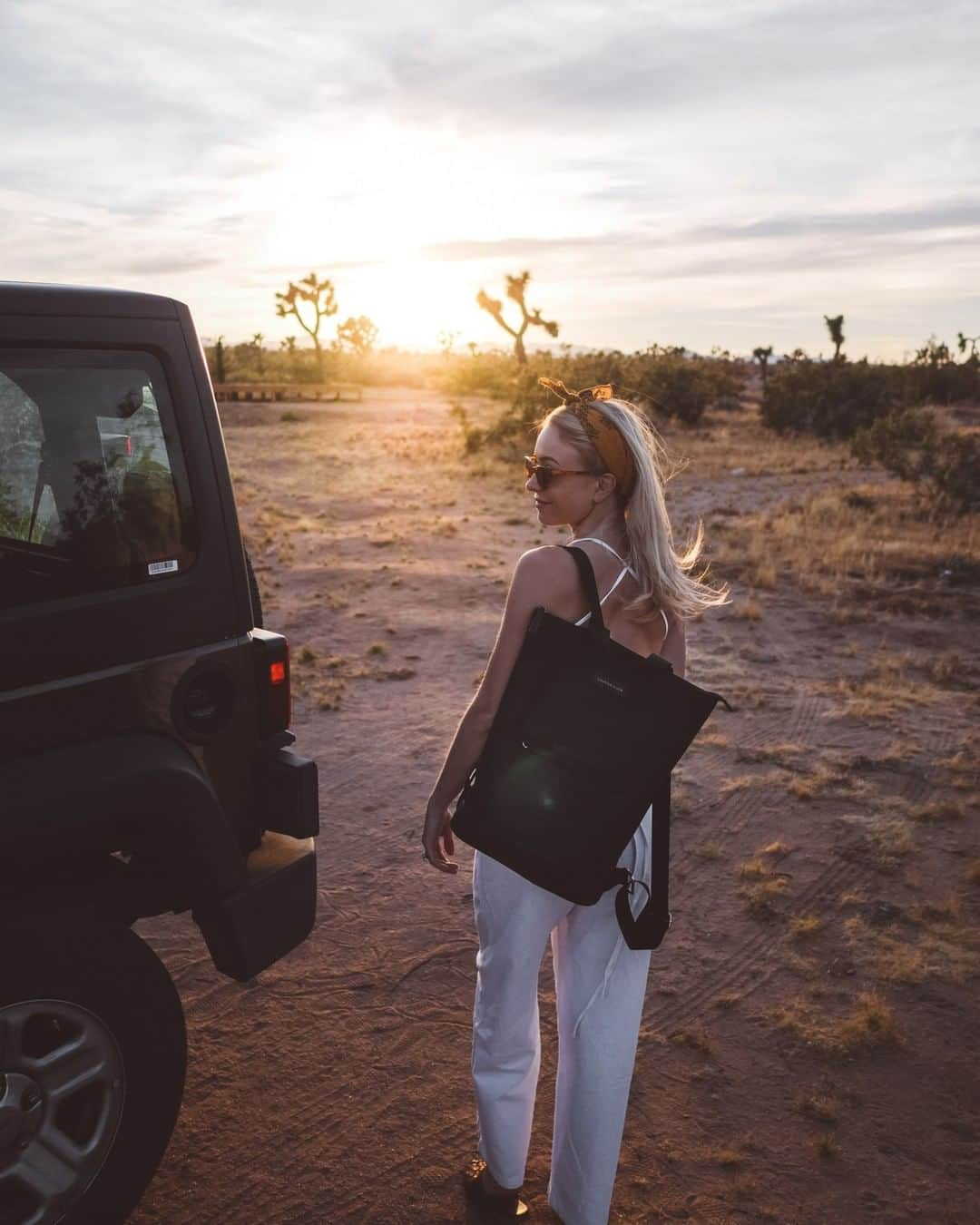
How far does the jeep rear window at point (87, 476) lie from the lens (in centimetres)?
214

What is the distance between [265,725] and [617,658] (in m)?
1.08

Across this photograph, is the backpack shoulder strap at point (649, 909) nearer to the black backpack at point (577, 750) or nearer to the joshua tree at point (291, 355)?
the black backpack at point (577, 750)

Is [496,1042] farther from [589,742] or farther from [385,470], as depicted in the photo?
[385,470]

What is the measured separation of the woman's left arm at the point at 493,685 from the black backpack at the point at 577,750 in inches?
1.6

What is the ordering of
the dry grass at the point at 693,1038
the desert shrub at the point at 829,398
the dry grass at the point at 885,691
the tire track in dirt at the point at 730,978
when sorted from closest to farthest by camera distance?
Result: the dry grass at the point at 693,1038 → the tire track in dirt at the point at 730,978 → the dry grass at the point at 885,691 → the desert shrub at the point at 829,398

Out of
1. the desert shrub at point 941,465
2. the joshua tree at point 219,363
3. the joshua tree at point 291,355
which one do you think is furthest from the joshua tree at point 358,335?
the desert shrub at point 941,465

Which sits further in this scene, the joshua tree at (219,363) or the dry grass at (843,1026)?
the joshua tree at (219,363)

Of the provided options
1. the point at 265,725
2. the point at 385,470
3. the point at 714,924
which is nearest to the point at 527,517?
the point at 385,470

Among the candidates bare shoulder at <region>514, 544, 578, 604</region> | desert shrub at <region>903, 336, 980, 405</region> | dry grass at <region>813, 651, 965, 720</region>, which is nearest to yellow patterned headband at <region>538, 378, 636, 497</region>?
bare shoulder at <region>514, 544, 578, 604</region>

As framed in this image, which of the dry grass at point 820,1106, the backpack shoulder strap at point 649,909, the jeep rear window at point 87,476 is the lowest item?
the dry grass at point 820,1106

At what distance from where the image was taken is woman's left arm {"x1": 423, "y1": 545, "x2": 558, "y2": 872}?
202 cm

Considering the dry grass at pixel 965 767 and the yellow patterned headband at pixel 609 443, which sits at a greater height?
the yellow patterned headband at pixel 609 443

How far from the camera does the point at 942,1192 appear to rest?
2.59 metres

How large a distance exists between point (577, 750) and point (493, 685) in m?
0.25
